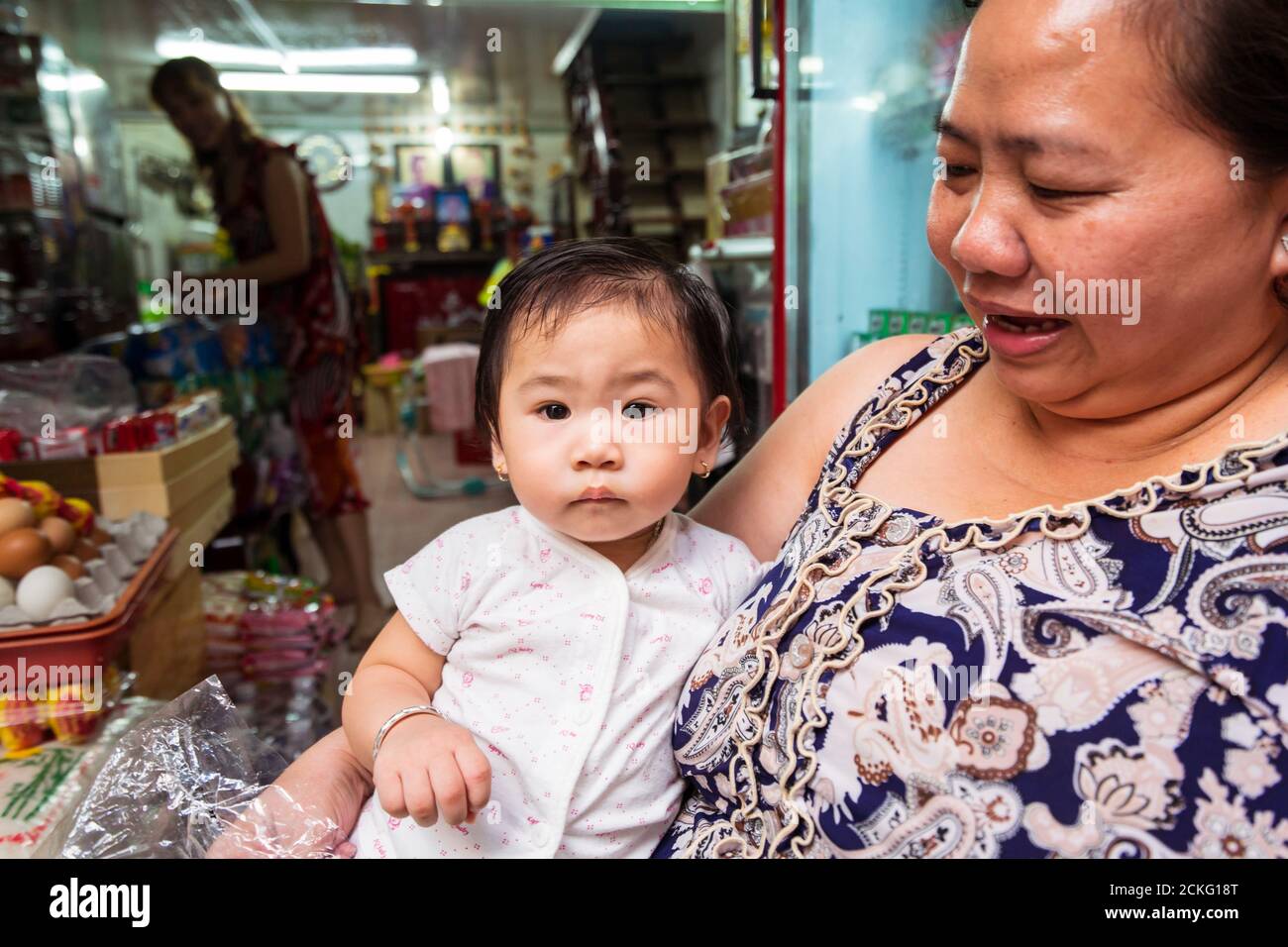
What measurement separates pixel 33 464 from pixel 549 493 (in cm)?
169

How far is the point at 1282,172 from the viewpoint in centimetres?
77

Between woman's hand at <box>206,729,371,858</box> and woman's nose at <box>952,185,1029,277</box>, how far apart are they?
2.66 ft

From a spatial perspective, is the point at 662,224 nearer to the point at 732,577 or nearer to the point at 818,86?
the point at 818,86

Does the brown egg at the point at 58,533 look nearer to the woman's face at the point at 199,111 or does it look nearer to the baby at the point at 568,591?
the baby at the point at 568,591

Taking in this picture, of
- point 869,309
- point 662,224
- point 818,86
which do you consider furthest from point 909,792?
point 662,224

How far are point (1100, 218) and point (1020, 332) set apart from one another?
0.13 meters

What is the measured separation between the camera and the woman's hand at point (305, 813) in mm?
950

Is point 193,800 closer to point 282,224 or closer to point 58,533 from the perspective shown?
point 58,533

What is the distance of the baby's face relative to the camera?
944 millimetres

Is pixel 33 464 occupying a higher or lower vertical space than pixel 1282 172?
lower

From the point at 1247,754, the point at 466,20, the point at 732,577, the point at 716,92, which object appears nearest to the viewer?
the point at 1247,754

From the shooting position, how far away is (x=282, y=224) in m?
2.91

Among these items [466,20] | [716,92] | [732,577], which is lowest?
[732,577]

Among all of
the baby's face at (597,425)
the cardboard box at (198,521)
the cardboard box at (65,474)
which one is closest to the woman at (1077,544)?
the baby's face at (597,425)
